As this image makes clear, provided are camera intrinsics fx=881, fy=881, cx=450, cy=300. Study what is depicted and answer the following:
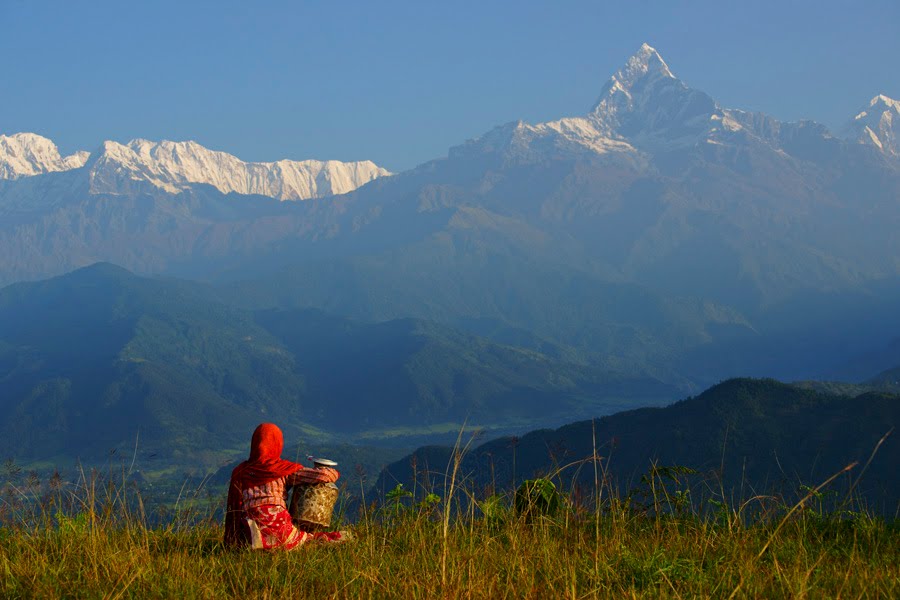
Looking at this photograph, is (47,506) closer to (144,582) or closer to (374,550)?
(144,582)

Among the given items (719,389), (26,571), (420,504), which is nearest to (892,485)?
(719,389)

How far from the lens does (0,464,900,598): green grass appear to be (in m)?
8.20

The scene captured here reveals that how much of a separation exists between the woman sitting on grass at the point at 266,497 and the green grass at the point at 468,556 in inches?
13.1

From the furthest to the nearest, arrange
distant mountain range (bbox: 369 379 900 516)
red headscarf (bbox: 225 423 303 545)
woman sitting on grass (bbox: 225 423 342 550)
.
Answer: distant mountain range (bbox: 369 379 900 516), red headscarf (bbox: 225 423 303 545), woman sitting on grass (bbox: 225 423 342 550)

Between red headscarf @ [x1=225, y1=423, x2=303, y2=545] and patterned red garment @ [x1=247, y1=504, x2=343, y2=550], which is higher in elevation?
red headscarf @ [x1=225, y1=423, x2=303, y2=545]

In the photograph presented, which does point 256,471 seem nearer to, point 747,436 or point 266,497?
point 266,497

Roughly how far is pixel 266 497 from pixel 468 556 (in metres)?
3.02

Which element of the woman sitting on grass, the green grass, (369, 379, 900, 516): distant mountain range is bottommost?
(369, 379, 900, 516): distant mountain range

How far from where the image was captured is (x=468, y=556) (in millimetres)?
9406

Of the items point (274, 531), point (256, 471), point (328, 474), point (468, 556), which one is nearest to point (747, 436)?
point (328, 474)

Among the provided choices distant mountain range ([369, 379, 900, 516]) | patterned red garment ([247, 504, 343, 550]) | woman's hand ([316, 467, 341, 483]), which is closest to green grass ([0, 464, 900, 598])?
patterned red garment ([247, 504, 343, 550])

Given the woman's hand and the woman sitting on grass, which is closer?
the woman sitting on grass

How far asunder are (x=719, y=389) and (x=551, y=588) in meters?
136

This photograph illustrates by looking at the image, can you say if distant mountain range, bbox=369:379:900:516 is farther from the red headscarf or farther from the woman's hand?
the red headscarf
